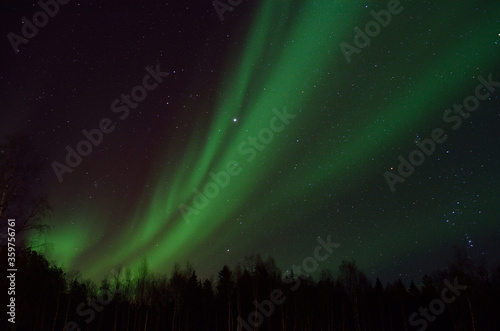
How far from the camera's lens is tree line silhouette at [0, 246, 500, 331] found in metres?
43.0

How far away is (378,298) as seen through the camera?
56219 millimetres

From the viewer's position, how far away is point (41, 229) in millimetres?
15086

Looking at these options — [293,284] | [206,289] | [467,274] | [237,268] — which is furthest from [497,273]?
[206,289]

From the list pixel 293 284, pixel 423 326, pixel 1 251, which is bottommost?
pixel 423 326

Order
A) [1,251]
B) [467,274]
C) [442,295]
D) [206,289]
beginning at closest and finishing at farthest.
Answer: [1,251], [467,274], [442,295], [206,289]

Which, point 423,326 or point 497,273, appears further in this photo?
point 423,326

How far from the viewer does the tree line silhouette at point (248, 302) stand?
43.0m

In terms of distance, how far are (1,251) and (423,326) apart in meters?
60.5

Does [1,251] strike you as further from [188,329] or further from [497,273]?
[497,273]

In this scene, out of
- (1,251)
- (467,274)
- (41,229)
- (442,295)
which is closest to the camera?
(41,229)

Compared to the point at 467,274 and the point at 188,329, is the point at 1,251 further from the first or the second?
the point at 188,329

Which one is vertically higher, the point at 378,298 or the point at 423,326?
the point at 378,298

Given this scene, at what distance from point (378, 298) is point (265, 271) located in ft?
75.4

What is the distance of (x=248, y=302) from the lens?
51.1m
